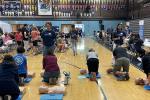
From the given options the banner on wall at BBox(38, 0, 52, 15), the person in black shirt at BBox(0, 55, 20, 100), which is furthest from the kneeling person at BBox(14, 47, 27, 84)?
the banner on wall at BBox(38, 0, 52, 15)

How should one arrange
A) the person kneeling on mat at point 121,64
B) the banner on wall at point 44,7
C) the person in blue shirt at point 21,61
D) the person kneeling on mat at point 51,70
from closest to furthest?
the person in blue shirt at point 21,61, the person kneeling on mat at point 51,70, the person kneeling on mat at point 121,64, the banner on wall at point 44,7

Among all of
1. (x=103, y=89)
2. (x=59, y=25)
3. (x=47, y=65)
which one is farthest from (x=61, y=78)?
(x=59, y=25)

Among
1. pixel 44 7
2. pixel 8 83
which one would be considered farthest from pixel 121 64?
pixel 44 7

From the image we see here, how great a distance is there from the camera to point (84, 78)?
38.8ft

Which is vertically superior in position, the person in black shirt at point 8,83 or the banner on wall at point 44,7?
the banner on wall at point 44,7

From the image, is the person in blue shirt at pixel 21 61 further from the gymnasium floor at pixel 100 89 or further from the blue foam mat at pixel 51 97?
the blue foam mat at pixel 51 97

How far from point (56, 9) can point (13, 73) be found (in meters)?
30.6

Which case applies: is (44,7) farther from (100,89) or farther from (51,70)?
(100,89)

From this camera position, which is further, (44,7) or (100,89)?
(44,7)

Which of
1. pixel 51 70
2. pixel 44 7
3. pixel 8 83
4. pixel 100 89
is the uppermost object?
pixel 44 7

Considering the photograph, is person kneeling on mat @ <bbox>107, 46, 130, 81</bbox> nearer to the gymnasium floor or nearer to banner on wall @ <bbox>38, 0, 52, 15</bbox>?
the gymnasium floor

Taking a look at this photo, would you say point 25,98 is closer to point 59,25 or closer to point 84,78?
point 84,78

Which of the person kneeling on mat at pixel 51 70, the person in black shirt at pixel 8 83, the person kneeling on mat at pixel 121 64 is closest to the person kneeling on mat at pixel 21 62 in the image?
the person kneeling on mat at pixel 51 70

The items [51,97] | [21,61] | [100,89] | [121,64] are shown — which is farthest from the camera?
[121,64]
